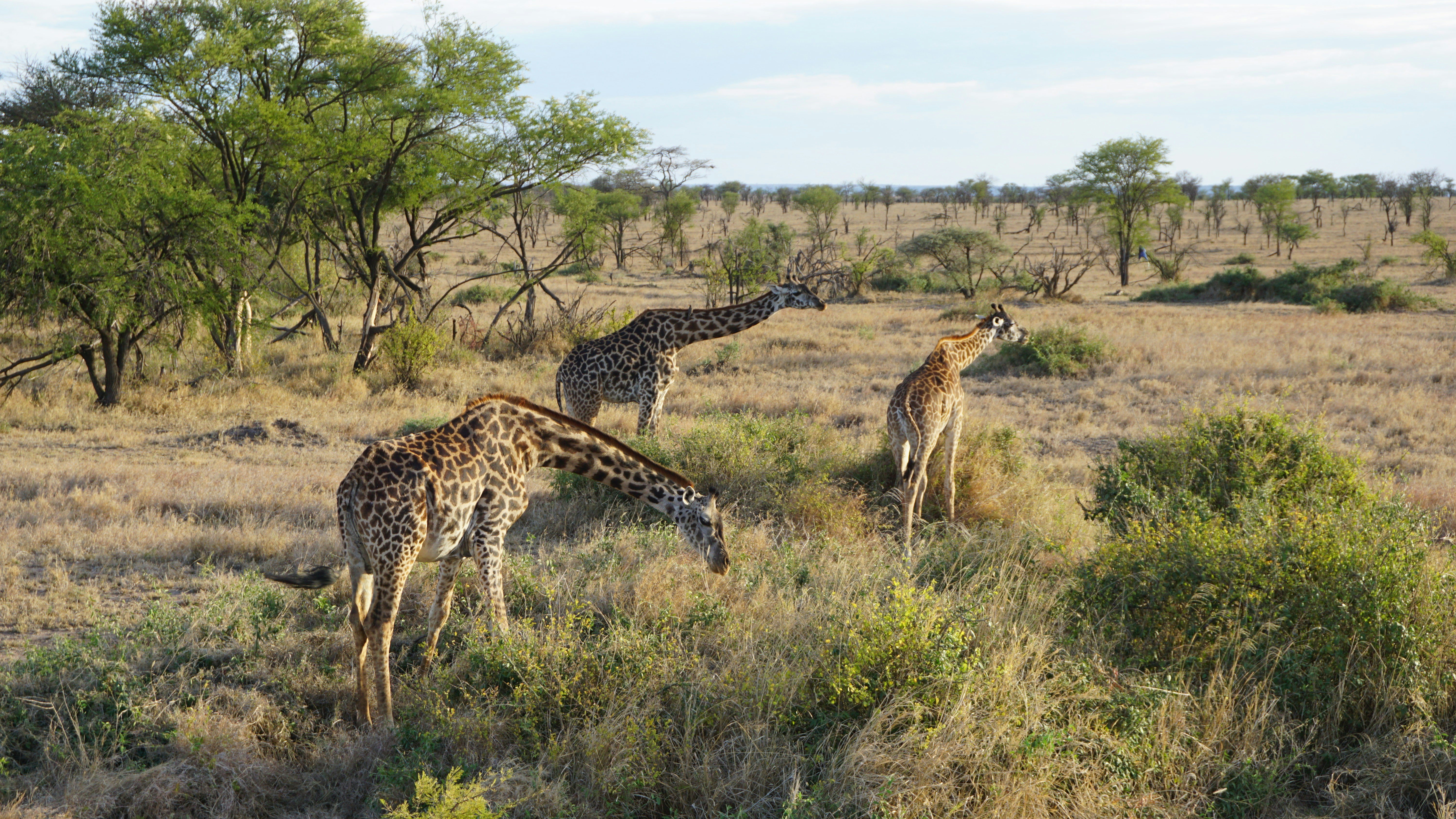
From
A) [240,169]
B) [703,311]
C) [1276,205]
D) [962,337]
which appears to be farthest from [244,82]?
[1276,205]

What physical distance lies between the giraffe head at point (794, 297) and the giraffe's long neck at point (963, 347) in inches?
62.9

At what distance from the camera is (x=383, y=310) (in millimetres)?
19219

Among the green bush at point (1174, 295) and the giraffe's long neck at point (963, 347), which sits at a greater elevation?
the giraffe's long neck at point (963, 347)

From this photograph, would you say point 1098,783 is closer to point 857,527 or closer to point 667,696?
point 667,696

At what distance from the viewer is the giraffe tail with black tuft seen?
521 centimetres

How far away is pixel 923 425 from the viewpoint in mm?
8547

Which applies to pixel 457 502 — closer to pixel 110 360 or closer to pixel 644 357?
pixel 644 357

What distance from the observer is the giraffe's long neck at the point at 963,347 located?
32.0 feet

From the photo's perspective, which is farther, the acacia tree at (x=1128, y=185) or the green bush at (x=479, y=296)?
the acacia tree at (x=1128, y=185)

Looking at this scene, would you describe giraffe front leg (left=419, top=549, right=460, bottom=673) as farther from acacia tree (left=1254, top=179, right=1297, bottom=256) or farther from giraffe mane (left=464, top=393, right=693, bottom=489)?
acacia tree (left=1254, top=179, right=1297, bottom=256)

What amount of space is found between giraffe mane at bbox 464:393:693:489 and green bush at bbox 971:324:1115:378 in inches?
500

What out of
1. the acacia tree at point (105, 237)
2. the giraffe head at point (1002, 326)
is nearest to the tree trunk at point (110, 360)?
the acacia tree at point (105, 237)

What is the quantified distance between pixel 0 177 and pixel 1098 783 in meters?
15.3

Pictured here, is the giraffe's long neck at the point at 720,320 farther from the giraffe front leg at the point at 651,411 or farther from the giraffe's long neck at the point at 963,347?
the giraffe's long neck at the point at 963,347
